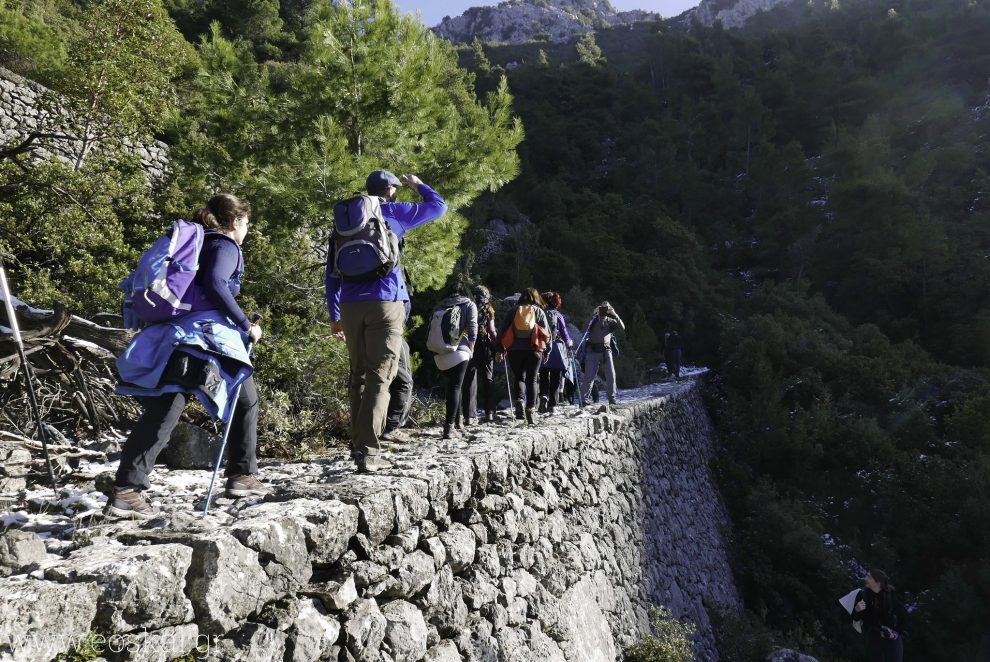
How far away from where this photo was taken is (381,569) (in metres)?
2.37

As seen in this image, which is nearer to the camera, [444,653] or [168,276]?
[168,276]

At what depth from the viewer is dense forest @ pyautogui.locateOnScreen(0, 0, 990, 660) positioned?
5.85m

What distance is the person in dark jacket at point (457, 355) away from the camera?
4594 millimetres

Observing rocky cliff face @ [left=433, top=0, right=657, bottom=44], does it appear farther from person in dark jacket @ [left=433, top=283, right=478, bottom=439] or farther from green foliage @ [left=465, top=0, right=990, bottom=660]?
person in dark jacket @ [left=433, top=283, right=478, bottom=439]

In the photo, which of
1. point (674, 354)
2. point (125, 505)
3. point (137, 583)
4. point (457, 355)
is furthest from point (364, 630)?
point (674, 354)

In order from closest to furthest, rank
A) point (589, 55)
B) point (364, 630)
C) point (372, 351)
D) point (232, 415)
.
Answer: point (364, 630)
point (232, 415)
point (372, 351)
point (589, 55)

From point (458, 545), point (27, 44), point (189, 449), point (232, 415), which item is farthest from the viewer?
point (27, 44)

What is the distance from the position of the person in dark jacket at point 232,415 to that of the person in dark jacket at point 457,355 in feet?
6.72

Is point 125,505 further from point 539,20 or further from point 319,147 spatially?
point 539,20

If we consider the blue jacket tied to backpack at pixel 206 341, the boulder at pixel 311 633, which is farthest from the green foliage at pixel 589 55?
the boulder at pixel 311 633

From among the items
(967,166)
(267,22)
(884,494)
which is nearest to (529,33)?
(967,166)

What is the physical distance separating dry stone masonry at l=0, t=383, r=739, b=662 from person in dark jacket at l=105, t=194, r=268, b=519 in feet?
0.50

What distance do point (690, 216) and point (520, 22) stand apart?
61.7 meters

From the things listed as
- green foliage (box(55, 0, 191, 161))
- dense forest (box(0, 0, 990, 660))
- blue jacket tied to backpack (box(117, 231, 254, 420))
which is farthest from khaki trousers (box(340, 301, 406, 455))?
green foliage (box(55, 0, 191, 161))
